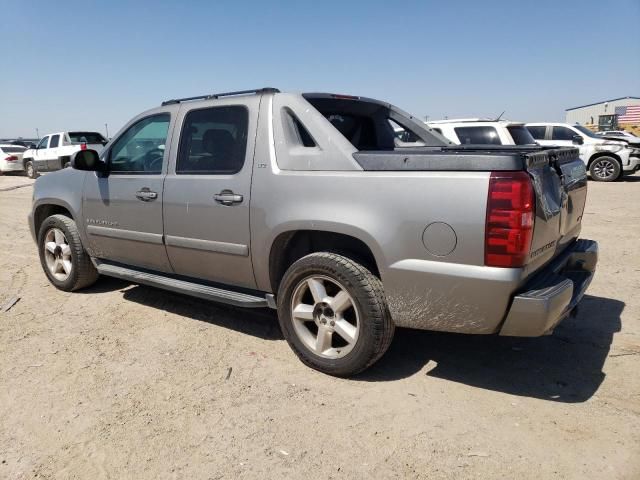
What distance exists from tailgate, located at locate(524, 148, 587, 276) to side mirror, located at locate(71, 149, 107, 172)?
345 cm

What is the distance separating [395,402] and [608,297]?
113 inches

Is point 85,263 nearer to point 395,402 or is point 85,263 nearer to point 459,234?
point 395,402

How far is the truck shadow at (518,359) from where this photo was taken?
316 centimetres

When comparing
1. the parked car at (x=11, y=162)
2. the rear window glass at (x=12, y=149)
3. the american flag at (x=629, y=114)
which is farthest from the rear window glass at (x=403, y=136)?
the american flag at (x=629, y=114)

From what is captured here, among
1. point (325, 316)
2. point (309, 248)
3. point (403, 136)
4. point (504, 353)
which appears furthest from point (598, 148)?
point (325, 316)

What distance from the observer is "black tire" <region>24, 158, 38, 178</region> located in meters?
19.7

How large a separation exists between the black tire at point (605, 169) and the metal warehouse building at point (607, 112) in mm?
37759

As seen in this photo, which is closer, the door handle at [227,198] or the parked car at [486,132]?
the door handle at [227,198]

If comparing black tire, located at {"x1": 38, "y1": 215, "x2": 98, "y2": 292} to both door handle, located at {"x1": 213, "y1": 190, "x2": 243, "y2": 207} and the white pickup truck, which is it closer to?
door handle, located at {"x1": 213, "y1": 190, "x2": 243, "y2": 207}

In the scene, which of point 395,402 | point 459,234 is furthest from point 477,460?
point 459,234

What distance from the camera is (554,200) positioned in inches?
115

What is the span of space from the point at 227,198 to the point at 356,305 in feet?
3.90

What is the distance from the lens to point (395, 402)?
2967mm

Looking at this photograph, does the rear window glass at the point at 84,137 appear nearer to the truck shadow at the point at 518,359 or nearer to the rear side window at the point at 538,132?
the rear side window at the point at 538,132
